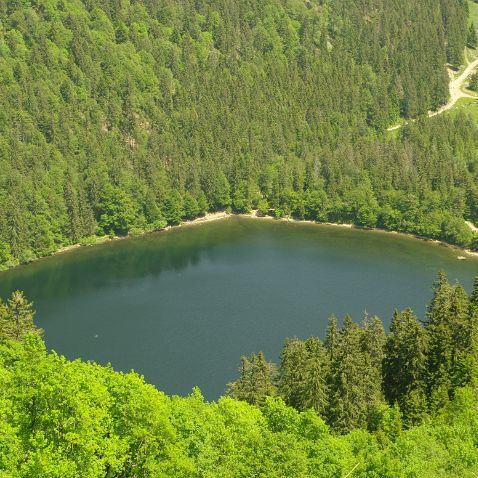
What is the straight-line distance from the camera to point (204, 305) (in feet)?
557

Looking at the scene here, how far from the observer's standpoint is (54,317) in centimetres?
16675

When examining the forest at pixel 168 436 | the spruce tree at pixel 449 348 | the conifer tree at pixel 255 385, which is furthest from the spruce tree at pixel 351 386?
the conifer tree at pixel 255 385

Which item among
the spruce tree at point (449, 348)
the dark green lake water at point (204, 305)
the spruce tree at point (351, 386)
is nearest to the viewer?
the spruce tree at point (351, 386)

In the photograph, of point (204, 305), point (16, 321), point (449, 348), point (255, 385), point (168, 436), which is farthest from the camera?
point (204, 305)

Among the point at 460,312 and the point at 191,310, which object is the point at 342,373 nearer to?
the point at 460,312

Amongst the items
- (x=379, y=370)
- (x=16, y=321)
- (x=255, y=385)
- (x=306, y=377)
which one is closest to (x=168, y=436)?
(x=306, y=377)

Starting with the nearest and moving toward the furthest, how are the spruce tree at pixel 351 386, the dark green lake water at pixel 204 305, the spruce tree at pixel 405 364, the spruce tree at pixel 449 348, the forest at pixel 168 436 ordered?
the forest at pixel 168 436 → the spruce tree at pixel 351 386 → the spruce tree at pixel 449 348 → the spruce tree at pixel 405 364 → the dark green lake water at pixel 204 305

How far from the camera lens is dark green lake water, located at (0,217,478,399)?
471 ft

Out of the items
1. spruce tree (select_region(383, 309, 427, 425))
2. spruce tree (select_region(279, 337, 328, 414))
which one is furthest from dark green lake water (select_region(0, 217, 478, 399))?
spruce tree (select_region(383, 309, 427, 425))

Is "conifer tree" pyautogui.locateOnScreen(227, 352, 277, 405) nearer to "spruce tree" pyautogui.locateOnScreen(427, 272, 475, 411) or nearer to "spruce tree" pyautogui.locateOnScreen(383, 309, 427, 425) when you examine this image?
"spruce tree" pyautogui.locateOnScreen(383, 309, 427, 425)

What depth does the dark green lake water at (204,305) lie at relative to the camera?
471 feet

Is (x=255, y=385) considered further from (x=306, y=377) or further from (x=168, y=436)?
(x=168, y=436)

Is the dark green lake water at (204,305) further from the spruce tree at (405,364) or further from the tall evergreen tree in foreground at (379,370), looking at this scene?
the spruce tree at (405,364)

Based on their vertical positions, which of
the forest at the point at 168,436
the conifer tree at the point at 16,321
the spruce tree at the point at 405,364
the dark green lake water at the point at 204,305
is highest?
the forest at the point at 168,436
